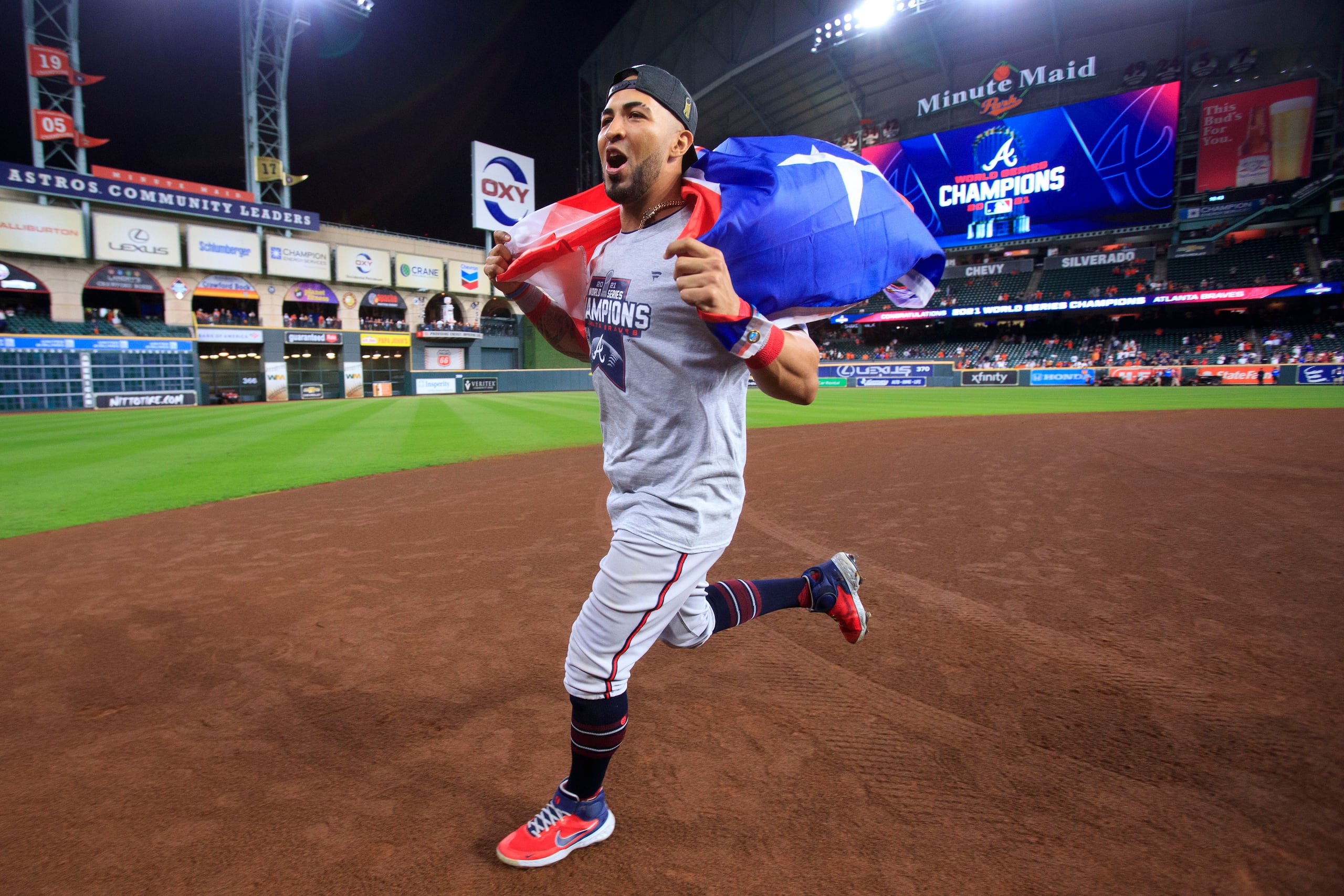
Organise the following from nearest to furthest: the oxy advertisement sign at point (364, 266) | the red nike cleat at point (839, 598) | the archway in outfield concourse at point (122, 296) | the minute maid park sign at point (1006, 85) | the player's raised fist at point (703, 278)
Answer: the player's raised fist at point (703, 278), the red nike cleat at point (839, 598), the archway in outfield concourse at point (122, 296), the minute maid park sign at point (1006, 85), the oxy advertisement sign at point (364, 266)

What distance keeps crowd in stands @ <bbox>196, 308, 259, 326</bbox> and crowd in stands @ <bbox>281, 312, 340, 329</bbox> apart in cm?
171

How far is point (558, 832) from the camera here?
75.4 inches

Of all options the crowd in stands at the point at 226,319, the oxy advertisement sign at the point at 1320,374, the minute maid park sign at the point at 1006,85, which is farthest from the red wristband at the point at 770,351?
the minute maid park sign at the point at 1006,85

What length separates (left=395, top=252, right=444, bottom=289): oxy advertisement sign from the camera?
4291cm

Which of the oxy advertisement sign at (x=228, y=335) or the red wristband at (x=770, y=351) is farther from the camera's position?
the oxy advertisement sign at (x=228, y=335)

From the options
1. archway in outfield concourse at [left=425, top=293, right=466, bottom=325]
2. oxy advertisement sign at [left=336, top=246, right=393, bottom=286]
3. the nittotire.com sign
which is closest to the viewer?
the nittotire.com sign

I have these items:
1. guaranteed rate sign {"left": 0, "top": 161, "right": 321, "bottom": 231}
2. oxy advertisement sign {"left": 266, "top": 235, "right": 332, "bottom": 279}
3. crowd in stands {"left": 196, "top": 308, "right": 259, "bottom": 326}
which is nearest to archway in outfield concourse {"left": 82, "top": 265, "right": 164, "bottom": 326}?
crowd in stands {"left": 196, "top": 308, "right": 259, "bottom": 326}

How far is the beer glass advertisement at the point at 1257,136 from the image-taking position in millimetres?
35188

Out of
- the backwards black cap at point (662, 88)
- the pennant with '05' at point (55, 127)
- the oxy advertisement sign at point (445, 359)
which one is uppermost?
the pennant with '05' at point (55, 127)

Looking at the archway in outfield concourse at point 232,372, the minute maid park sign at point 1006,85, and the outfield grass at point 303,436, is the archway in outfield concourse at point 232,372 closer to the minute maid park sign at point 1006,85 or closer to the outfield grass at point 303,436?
the outfield grass at point 303,436

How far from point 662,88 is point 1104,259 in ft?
170

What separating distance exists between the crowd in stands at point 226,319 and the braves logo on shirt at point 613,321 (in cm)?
4173

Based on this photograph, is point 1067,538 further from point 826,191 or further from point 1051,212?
point 1051,212

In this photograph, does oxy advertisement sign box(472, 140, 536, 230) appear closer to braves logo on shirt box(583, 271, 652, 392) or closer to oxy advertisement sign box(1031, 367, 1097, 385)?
oxy advertisement sign box(1031, 367, 1097, 385)
